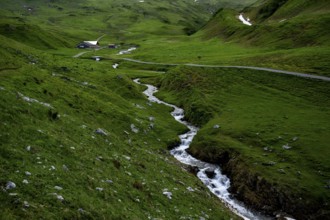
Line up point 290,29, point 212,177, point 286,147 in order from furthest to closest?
1. point 290,29
2. point 286,147
3. point 212,177

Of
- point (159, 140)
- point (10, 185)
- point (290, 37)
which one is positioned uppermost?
point (290, 37)

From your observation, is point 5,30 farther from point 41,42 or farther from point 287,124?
point 287,124

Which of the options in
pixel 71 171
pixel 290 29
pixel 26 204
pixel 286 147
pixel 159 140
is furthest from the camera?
pixel 290 29

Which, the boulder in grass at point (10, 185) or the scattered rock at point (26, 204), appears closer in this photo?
the scattered rock at point (26, 204)

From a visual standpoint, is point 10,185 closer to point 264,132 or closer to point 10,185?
point 10,185

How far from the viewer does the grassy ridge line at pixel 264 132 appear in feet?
129

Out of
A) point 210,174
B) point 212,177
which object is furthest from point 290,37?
point 212,177

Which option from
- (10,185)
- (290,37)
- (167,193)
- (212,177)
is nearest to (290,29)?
(290,37)

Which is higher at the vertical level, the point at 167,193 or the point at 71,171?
the point at 71,171

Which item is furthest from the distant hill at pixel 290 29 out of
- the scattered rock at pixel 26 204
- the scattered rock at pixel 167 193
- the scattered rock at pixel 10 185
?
the scattered rock at pixel 26 204

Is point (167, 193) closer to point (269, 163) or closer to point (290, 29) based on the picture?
point (269, 163)

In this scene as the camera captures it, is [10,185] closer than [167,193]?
Yes

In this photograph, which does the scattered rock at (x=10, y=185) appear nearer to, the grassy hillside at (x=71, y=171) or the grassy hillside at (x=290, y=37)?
the grassy hillside at (x=71, y=171)

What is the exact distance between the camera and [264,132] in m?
54.3
